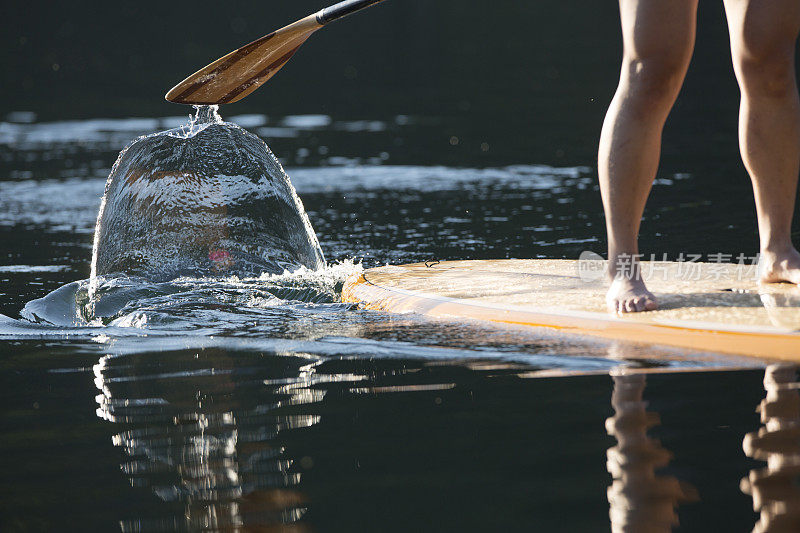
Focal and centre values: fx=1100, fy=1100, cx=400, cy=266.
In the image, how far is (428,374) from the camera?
2596 mm

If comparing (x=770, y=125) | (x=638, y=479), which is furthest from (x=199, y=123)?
(x=638, y=479)

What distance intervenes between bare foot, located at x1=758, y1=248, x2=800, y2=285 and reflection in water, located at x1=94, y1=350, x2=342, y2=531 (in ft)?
4.43

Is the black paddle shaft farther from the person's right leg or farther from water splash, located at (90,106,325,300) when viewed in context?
the person's right leg

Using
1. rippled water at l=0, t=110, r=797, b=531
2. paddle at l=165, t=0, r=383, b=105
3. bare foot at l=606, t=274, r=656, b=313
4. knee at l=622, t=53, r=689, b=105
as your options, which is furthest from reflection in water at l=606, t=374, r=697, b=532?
paddle at l=165, t=0, r=383, b=105

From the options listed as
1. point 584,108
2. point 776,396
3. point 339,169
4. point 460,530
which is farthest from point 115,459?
point 584,108

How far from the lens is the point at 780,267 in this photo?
10.3 ft

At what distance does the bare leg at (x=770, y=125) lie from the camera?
2.99m

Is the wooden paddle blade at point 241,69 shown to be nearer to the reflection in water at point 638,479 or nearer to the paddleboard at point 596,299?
the paddleboard at point 596,299

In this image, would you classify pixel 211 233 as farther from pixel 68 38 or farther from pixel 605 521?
pixel 68 38

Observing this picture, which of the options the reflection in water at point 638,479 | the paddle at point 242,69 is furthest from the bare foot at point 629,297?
the paddle at point 242,69

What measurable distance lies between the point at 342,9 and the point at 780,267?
158 centimetres

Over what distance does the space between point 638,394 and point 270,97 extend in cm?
1063

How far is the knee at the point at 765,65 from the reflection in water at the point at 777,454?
0.95 metres

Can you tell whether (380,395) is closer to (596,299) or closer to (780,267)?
(596,299)
